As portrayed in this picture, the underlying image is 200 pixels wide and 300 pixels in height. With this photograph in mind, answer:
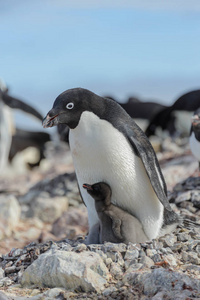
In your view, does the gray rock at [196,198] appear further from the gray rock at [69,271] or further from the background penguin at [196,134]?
the gray rock at [69,271]

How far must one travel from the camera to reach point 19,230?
25.1 ft

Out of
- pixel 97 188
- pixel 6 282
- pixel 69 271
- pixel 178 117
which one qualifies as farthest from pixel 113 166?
pixel 178 117

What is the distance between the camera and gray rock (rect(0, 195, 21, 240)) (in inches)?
297

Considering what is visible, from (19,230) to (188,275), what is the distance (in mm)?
4150

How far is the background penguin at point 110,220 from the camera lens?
4359 millimetres

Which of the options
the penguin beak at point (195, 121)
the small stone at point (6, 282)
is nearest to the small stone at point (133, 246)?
the small stone at point (6, 282)

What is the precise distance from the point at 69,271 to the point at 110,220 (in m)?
0.73

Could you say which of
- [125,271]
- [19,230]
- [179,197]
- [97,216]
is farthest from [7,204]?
[125,271]

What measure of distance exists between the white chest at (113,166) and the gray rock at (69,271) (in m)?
0.68

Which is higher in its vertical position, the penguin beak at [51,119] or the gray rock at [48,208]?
the penguin beak at [51,119]

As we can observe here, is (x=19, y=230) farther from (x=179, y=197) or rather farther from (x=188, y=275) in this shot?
(x=188, y=275)

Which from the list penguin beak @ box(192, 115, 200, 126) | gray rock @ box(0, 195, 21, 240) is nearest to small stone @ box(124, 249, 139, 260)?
penguin beak @ box(192, 115, 200, 126)

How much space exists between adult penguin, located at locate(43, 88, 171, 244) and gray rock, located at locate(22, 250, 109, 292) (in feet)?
2.23

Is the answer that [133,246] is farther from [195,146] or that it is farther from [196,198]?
[195,146]
